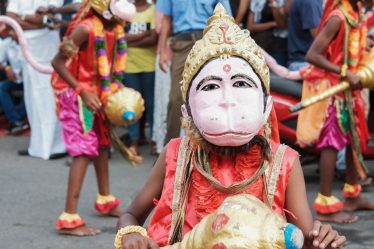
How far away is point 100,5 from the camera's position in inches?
225

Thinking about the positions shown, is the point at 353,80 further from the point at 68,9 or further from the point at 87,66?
the point at 68,9

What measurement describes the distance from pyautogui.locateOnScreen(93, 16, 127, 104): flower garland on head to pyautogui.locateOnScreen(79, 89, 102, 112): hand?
0.09m

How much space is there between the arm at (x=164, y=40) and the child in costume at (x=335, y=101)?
1555 mm

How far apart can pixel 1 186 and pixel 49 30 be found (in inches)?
76.7

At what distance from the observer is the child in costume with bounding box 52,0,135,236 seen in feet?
18.6

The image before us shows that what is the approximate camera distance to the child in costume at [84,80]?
18.6 ft

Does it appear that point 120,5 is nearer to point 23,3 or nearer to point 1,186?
point 1,186

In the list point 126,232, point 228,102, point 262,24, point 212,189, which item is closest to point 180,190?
point 212,189

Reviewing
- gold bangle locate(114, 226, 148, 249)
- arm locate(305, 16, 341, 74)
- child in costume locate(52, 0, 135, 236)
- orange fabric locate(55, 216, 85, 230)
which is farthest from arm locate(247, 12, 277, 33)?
gold bangle locate(114, 226, 148, 249)

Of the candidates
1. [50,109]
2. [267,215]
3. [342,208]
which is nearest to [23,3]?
[50,109]

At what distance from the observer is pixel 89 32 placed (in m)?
5.68

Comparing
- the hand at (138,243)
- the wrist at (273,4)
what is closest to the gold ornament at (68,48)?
the hand at (138,243)

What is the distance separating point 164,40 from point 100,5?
1.56m

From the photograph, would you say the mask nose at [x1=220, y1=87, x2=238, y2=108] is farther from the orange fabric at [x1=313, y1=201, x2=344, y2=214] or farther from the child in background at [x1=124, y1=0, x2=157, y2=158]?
the child in background at [x1=124, y1=0, x2=157, y2=158]
